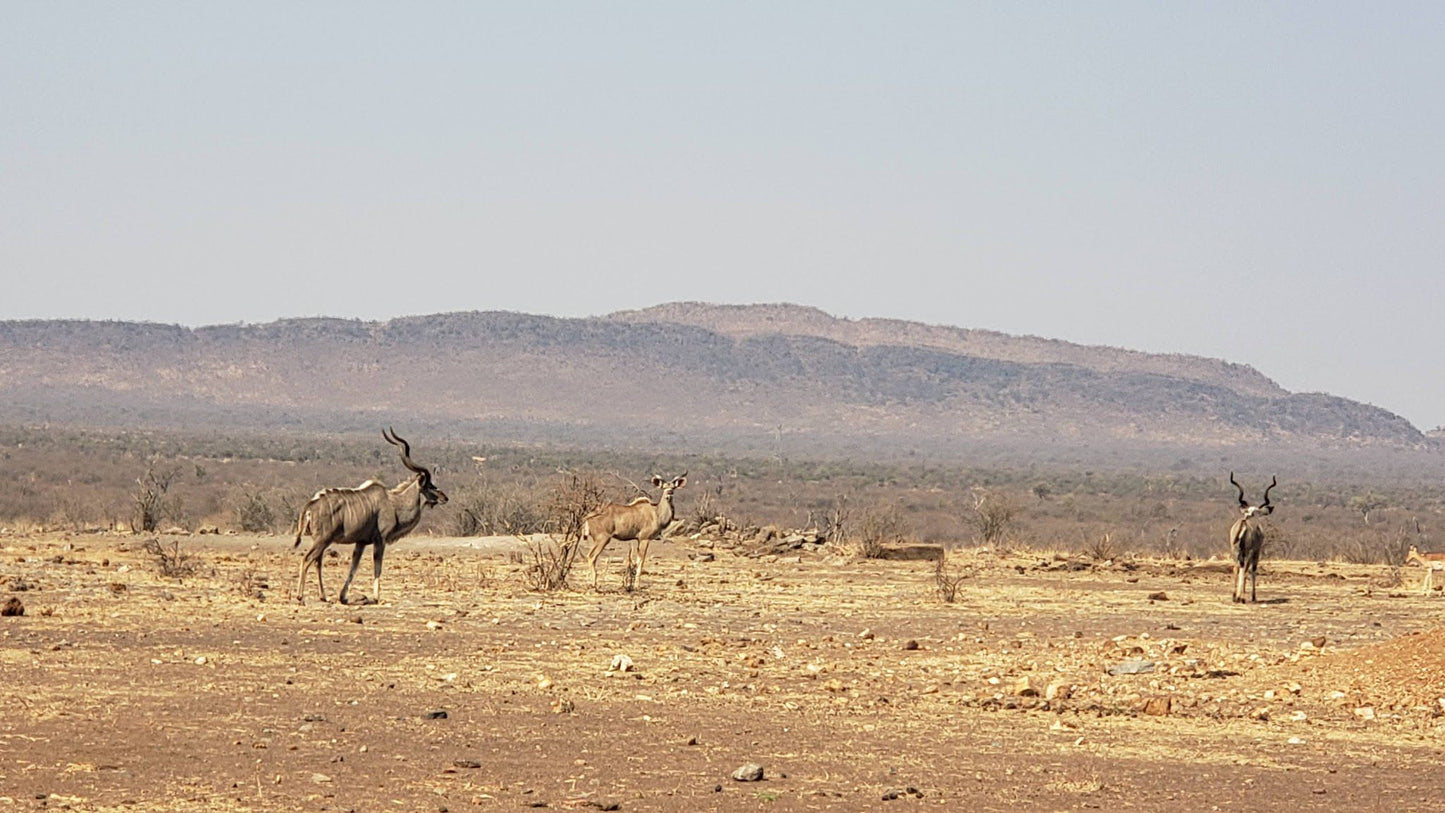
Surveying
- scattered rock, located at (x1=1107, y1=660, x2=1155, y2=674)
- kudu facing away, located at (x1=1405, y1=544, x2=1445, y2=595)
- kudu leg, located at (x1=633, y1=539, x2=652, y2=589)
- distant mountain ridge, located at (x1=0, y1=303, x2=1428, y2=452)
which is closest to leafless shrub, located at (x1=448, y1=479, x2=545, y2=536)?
kudu leg, located at (x1=633, y1=539, x2=652, y2=589)

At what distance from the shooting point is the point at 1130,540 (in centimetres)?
4794

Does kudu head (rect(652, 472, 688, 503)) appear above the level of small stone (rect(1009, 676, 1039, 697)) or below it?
above

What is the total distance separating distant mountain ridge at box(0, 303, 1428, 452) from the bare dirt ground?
134844 mm

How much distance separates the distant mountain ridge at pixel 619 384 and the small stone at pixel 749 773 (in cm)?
14476

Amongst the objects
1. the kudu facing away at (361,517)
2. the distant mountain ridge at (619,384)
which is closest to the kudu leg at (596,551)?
the kudu facing away at (361,517)

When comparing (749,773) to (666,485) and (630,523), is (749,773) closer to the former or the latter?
(630,523)

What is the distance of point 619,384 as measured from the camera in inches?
6885

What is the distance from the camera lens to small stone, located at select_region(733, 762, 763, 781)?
11.9 m

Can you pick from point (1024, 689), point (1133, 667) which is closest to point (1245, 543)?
point (1133, 667)

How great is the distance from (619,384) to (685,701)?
15995cm

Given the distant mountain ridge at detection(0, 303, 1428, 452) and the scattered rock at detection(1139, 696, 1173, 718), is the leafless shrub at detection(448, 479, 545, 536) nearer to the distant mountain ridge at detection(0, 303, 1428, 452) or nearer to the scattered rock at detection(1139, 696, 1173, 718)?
the scattered rock at detection(1139, 696, 1173, 718)

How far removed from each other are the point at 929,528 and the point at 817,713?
1502 inches

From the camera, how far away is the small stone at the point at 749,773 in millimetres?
11891

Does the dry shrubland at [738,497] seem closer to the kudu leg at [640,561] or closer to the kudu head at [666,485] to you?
the kudu head at [666,485]
